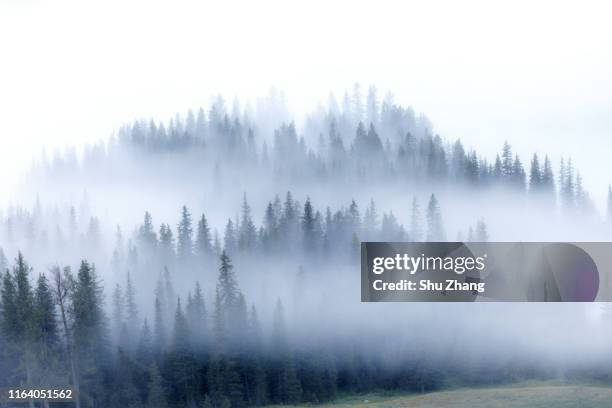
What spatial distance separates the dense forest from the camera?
91562 mm

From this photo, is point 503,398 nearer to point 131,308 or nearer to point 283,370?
point 283,370

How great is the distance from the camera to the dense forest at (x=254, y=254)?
300 feet

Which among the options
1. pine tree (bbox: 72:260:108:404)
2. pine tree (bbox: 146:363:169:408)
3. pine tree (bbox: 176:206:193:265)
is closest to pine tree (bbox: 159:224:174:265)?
pine tree (bbox: 176:206:193:265)

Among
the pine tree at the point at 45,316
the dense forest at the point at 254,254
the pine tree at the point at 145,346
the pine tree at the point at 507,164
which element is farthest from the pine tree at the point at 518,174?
the pine tree at the point at 45,316

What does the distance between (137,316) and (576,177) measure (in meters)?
64.5

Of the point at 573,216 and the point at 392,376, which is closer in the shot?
the point at 392,376

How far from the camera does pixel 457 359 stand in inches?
4070

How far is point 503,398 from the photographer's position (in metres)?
83.1

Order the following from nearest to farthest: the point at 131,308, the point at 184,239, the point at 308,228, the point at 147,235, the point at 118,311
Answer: the point at 118,311
the point at 131,308
the point at 308,228
the point at 184,239
the point at 147,235

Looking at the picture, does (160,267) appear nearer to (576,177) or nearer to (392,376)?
(392,376)

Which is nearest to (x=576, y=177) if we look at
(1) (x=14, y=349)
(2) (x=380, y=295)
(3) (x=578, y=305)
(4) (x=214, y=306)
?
(3) (x=578, y=305)

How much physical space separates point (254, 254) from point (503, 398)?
41.9 meters

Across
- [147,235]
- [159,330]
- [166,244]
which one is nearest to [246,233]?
[166,244]

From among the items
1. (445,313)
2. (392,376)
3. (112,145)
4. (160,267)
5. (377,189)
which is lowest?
(392,376)
